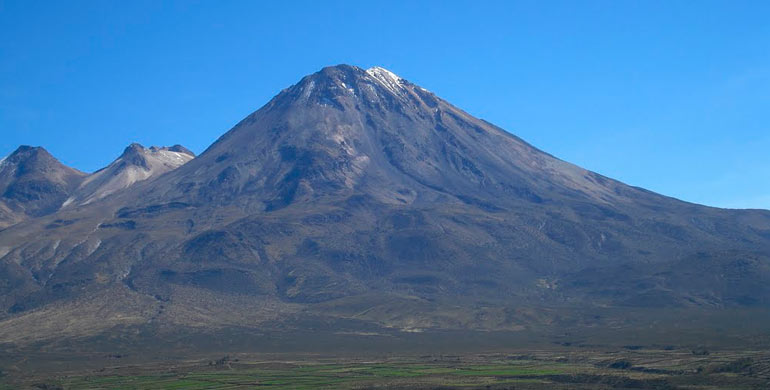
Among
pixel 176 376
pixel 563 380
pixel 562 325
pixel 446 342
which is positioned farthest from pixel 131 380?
pixel 562 325

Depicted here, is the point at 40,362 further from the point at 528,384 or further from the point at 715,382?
the point at 715,382

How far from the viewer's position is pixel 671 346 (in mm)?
150375

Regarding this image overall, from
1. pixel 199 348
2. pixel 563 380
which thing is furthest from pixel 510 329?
pixel 563 380

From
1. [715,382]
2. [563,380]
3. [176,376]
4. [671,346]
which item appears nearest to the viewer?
[715,382]

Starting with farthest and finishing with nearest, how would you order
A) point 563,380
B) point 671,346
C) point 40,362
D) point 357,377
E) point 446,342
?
point 446,342
point 40,362
point 671,346
point 357,377
point 563,380

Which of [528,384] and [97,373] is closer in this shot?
[528,384]

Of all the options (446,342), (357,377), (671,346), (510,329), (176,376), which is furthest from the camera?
(510,329)

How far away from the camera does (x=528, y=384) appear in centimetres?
10419

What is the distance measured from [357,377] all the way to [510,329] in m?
83.6

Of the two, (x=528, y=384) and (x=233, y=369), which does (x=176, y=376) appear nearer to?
(x=233, y=369)

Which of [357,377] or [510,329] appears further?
[510,329]

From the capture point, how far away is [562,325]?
19962cm

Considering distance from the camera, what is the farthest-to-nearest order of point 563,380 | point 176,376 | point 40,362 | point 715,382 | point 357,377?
point 40,362 < point 176,376 < point 357,377 < point 563,380 < point 715,382

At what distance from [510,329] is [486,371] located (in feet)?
250
